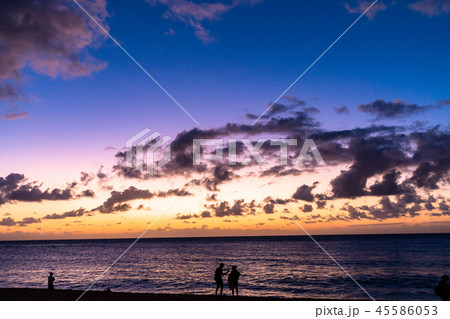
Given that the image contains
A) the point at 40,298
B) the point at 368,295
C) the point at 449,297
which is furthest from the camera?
the point at 368,295

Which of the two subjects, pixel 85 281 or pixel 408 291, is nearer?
pixel 408 291

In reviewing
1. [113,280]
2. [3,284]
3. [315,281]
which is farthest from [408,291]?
[3,284]

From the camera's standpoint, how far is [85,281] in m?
45.9

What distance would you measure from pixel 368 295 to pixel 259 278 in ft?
53.0
